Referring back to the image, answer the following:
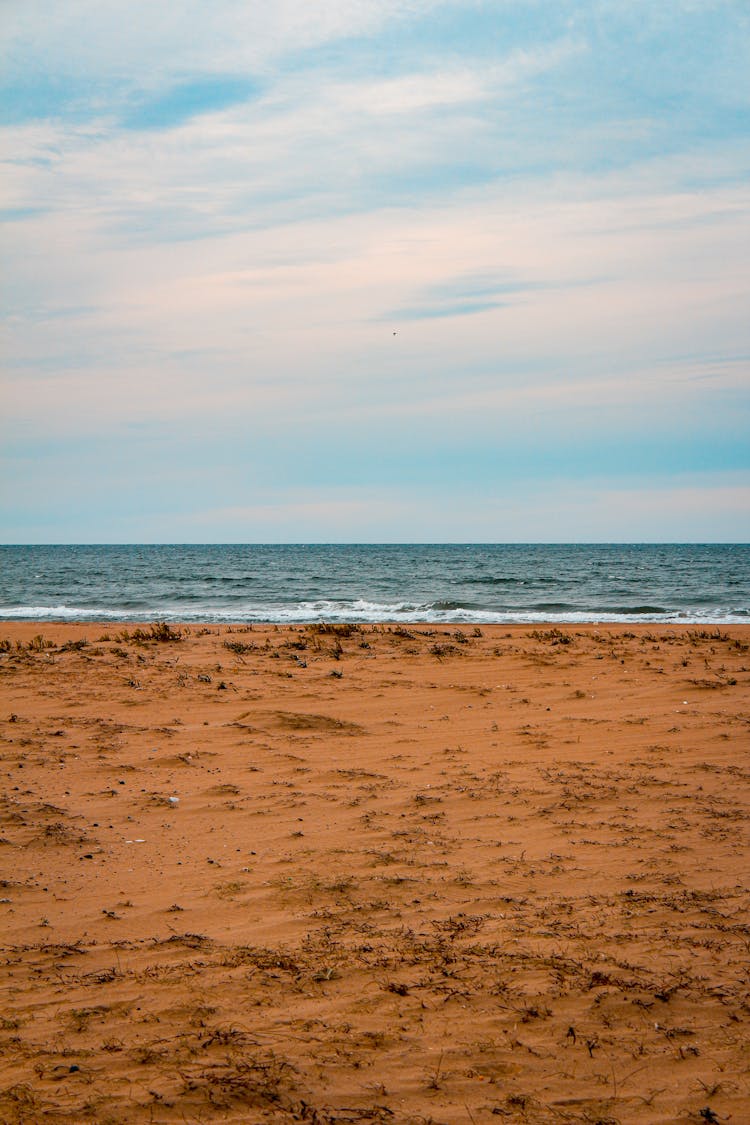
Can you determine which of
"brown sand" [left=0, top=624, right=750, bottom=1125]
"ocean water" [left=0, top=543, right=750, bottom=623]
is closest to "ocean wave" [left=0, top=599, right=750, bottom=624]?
"ocean water" [left=0, top=543, right=750, bottom=623]

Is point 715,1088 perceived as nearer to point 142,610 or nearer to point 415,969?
point 415,969

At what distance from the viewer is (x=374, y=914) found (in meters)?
4.38

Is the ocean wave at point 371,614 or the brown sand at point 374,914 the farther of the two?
the ocean wave at point 371,614

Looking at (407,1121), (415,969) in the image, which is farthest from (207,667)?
(407,1121)

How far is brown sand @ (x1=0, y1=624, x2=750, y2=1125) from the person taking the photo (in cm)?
308

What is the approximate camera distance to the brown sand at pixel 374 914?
10.1ft

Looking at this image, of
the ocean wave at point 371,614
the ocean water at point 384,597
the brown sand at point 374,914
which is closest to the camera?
the brown sand at point 374,914

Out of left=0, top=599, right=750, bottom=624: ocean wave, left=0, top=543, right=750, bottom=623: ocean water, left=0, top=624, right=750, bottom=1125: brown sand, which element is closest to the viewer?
left=0, top=624, right=750, bottom=1125: brown sand

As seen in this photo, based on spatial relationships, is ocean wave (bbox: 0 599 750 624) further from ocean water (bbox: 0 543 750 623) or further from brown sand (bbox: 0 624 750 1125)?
brown sand (bbox: 0 624 750 1125)

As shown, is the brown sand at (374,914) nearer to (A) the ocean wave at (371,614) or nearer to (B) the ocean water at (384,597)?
(A) the ocean wave at (371,614)

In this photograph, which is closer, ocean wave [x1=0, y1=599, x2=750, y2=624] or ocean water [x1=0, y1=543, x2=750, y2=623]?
ocean wave [x1=0, y1=599, x2=750, y2=624]

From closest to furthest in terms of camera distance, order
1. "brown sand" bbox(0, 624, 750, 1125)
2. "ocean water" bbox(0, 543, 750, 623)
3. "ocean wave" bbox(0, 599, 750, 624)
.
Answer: "brown sand" bbox(0, 624, 750, 1125), "ocean wave" bbox(0, 599, 750, 624), "ocean water" bbox(0, 543, 750, 623)

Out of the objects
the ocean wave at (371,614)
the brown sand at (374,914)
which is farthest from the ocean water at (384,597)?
the brown sand at (374,914)

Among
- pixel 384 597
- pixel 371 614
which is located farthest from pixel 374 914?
pixel 384 597
